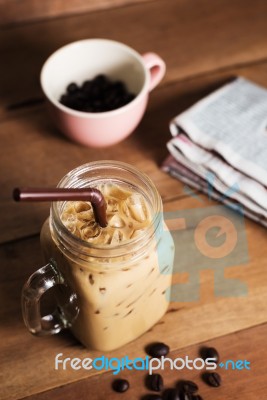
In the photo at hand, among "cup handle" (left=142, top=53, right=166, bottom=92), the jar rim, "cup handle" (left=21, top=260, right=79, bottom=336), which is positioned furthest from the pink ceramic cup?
"cup handle" (left=21, top=260, right=79, bottom=336)

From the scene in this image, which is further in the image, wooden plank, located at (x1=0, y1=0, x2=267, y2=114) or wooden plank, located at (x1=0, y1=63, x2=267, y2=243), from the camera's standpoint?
wooden plank, located at (x1=0, y1=0, x2=267, y2=114)

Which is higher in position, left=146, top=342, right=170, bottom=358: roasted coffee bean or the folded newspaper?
the folded newspaper

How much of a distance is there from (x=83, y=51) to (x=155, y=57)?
0.12 meters

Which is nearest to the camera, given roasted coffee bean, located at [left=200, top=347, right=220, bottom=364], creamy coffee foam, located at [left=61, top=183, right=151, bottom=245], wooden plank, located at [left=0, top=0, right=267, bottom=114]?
creamy coffee foam, located at [left=61, top=183, right=151, bottom=245]

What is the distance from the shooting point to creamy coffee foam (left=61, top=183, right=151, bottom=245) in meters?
0.72

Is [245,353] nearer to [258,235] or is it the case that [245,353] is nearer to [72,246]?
[258,235]

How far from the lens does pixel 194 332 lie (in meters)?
0.85

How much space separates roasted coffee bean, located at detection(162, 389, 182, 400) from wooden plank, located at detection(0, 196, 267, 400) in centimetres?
6

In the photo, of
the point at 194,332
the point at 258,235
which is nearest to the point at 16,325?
the point at 194,332

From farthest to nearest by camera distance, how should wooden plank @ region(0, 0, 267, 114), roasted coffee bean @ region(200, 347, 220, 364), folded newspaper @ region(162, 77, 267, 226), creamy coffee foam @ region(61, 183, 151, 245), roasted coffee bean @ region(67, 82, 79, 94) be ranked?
wooden plank @ region(0, 0, 267, 114) → roasted coffee bean @ region(67, 82, 79, 94) → folded newspaper @ region(162, 77, 267, 226) → roasted coffee bean @ region(200, 347, 220, 364) → creamy coffee foam @ region(61, 183, 151, 245)

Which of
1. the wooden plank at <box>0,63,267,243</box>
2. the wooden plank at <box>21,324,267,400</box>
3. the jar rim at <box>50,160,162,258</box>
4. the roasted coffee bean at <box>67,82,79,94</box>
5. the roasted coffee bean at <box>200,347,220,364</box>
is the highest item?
the jar rim at <box>50,160,162,258</box>

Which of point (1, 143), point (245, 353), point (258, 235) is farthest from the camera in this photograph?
point (1, 143)

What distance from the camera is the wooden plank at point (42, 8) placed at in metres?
1.23

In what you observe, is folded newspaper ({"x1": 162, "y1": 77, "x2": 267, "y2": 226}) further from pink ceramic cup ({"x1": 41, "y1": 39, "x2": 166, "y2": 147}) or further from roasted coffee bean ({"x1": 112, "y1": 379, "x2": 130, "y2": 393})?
roasted coffee bean ({"x1": 112, "y1": 379, "x2": 130, "y2": 393})
